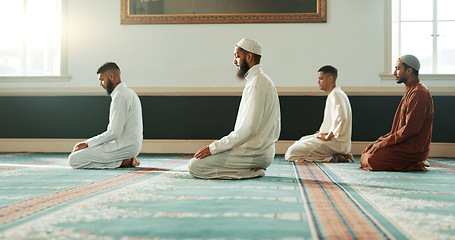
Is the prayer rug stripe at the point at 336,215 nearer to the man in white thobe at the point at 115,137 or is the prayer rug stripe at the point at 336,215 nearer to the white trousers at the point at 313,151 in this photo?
the man in white thobe at the point at 115,137

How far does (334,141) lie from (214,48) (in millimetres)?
2504

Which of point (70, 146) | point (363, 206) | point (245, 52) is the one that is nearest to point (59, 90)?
point (70, 146)

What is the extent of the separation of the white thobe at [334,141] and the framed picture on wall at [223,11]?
69.1 inches

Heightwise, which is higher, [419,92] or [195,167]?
[419,92]

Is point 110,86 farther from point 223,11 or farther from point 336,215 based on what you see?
point 336,215

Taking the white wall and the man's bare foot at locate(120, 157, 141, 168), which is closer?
the man's bare foot at locate(120, 157, 141, 168)

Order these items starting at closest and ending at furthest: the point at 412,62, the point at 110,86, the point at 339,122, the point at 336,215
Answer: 1. the point at 336,215
2. the point at 412,62
3. the point at 110,86
4. the point at 339,122

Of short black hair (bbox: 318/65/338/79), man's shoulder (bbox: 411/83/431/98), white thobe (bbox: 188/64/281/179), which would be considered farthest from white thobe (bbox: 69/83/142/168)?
man's shoulder (bbox: 411/83/431/98)

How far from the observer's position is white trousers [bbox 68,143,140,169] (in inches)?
178

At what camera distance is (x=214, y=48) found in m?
7.02

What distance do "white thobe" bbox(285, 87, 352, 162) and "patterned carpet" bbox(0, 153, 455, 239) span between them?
5.04ft

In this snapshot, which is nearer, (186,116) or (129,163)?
→ (129,163)

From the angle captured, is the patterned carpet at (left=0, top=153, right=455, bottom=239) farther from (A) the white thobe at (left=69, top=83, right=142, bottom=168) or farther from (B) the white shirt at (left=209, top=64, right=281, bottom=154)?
(A) the white thobe at (left=69, top=83, right=142, bottom=168)

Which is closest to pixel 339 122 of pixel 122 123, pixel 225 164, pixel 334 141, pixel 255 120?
pixel 334 141
